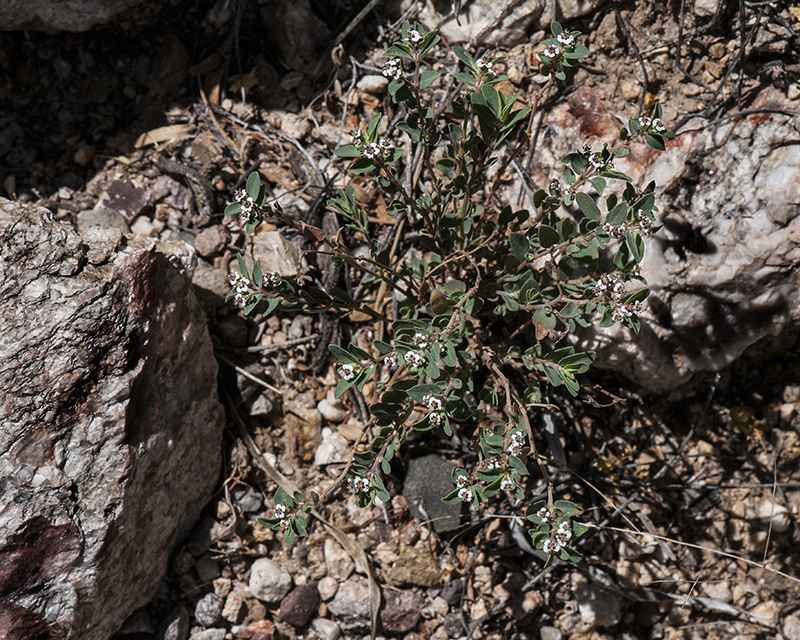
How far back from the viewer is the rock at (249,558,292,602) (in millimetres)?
3627

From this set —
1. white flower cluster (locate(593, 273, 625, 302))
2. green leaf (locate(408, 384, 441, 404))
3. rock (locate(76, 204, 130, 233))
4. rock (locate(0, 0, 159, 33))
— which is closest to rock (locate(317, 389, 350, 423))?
green leaf (locate(408, 384, 441, 404))

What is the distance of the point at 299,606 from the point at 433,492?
3.33ft

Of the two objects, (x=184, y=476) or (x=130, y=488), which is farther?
(x=184, y=476)

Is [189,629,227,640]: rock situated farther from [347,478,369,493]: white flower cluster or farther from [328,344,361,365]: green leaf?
[328,344,361,365]: green leaf

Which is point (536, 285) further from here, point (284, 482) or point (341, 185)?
point (284, 482)

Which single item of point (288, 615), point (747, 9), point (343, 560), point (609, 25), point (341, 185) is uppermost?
point (747, 9)

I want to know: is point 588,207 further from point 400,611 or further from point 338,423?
point 400,611

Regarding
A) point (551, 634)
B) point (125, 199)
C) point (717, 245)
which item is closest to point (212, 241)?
point (125, 199)

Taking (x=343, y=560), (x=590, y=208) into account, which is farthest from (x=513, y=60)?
(x=343, y=560)

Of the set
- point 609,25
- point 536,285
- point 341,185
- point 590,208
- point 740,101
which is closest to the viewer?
point 590,208

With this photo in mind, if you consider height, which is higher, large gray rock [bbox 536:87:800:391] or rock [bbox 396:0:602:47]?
rock [bbox 396:0:602:47]

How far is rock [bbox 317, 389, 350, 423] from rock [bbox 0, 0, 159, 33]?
2603 millimetres

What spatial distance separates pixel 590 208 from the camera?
2.58m

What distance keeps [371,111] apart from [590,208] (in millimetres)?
1868
